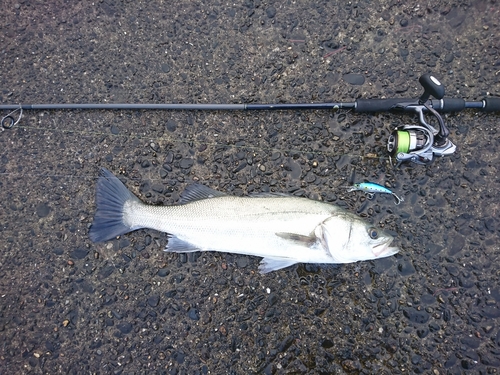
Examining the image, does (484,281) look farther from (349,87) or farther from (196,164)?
(196,164)

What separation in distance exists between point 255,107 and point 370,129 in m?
1.02

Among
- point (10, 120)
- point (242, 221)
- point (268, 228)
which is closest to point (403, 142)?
point (268, 228)

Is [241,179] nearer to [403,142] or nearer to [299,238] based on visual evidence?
[299,238]

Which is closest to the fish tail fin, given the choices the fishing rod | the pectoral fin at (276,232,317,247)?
the fishing rod

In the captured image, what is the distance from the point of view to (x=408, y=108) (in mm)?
2865

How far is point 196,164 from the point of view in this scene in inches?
123

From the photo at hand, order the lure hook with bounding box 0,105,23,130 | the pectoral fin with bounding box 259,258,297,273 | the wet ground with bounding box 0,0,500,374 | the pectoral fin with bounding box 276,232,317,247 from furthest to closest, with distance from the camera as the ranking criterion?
the lure hook with bounding box 0,105,23,130 < the wet ground with bounding box 0,0,500,374 < the pectoral fin with bounding box 259,258,297,273 < the pectoral fin with bounding box 276,232,317,247

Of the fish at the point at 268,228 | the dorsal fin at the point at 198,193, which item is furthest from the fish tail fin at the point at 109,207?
the dorsal fin at the point at 198,193

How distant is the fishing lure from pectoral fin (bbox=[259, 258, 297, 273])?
81 centimetres

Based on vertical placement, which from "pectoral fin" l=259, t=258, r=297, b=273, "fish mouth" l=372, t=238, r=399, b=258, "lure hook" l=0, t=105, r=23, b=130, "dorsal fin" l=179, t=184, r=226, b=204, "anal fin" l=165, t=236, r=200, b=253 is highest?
"lure hook" l=0, t=105, r=23, b=130

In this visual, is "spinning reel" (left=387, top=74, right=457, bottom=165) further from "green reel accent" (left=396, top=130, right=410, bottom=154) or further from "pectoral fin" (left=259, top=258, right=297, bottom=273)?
"pectoral fin" (left=259, top=258, right=297, bottom=273)

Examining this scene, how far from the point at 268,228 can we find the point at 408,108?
1.49m

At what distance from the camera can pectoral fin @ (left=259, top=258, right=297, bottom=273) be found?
283 centimetres

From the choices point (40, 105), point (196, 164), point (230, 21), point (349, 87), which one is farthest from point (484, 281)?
point (40, 105)
